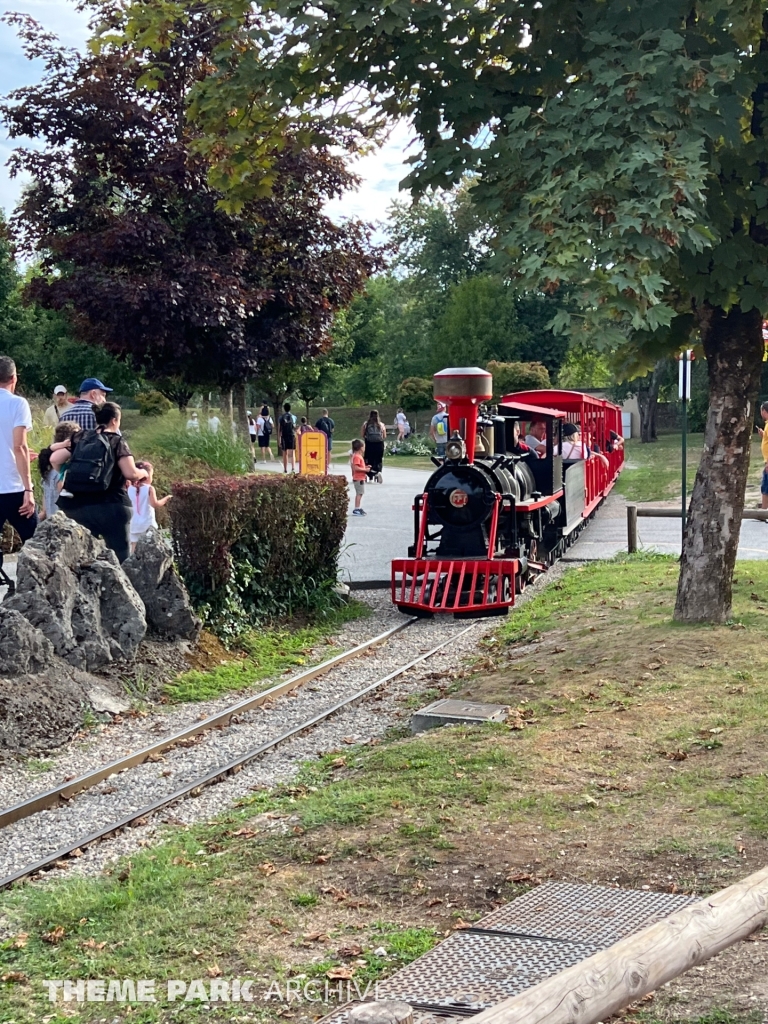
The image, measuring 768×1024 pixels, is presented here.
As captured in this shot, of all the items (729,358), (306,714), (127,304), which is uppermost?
(127,304)

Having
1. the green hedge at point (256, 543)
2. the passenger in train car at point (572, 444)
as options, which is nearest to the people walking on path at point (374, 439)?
the passenger in train car at point (572, 444)

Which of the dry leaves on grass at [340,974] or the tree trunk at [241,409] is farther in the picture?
the tree trunk at [241,409]

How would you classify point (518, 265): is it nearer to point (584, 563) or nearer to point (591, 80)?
point (591, 80)

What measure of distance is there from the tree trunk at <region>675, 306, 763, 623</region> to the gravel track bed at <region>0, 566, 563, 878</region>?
87.2 inches

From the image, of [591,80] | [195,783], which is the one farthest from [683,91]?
[195,783]

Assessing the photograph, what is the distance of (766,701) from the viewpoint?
24.5 ft

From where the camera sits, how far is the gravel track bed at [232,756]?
5875 millimetres

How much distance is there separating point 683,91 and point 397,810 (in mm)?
4572

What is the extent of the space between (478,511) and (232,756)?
6182 millimetres

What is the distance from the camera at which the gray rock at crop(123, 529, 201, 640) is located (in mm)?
9578

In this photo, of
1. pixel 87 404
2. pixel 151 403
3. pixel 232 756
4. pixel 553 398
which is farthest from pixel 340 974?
pixel 151 403

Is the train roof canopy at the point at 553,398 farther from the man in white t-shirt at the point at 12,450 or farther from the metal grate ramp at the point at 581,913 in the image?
the metal grate ramp at the point at 581,913

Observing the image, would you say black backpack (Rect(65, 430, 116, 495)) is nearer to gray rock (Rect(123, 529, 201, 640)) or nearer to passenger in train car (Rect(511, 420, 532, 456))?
gray rock (Rect(123, 529, 201, 640))

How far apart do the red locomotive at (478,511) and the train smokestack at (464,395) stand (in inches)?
0.4
